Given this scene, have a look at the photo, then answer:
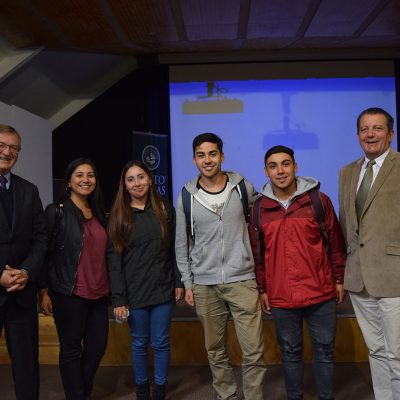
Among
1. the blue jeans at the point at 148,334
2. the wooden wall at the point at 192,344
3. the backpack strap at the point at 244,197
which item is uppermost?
the backpack strap at the point at 244,197

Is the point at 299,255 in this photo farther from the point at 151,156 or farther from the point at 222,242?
the point at 151,156

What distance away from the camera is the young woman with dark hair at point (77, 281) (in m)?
2.27

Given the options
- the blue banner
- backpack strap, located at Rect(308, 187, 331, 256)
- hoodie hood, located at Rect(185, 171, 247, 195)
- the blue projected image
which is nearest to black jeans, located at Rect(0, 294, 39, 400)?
hoodie hood, located at Rect(185, 171, 247, 195)

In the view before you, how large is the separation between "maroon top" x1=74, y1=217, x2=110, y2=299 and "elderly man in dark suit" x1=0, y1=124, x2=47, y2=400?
23 cm

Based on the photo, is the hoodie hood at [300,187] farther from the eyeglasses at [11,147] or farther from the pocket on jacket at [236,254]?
the eyeglasses at [11,147]

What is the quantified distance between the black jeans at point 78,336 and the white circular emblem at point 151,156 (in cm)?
367

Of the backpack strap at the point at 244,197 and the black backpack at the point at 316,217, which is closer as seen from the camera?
the black backpack at the point at 316,217

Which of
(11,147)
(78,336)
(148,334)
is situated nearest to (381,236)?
(148,334)

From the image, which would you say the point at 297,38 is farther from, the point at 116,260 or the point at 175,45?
the point at 116,260

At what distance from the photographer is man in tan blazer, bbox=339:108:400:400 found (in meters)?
1.93

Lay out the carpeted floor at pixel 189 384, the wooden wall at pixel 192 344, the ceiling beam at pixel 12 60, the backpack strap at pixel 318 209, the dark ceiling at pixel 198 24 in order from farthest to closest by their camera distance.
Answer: the ceiling beam at pixel 12 60
the dark ceiling at pixel 198 24
the wooden wall at pixel 192 344
the carpeted floor at pixel 189 384
the backpack strap at pixel 318 209

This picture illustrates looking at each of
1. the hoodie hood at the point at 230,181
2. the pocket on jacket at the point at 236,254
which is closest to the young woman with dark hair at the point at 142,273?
the hoodie hood at the point at 230,181

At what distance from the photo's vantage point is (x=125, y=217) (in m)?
2.36

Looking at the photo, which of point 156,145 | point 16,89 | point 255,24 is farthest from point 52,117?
point 255,24
